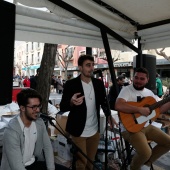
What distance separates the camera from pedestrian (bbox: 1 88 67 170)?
161cm

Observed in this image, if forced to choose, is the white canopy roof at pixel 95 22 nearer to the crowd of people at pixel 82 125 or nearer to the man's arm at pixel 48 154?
the crowd of people at pixel 82 125

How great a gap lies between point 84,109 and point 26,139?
2.21 feet

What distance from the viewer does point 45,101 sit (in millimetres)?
4180

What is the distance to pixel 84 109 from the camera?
7.07 ft

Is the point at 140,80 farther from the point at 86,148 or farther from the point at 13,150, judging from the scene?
the point at 13,150

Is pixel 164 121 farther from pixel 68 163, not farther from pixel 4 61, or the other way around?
pixel 4 61

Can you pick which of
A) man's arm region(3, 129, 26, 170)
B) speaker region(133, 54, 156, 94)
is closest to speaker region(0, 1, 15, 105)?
man's arm region(3, 129, 26, 170)

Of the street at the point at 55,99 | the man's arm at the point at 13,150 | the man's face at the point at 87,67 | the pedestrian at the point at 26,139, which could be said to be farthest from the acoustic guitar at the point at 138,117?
the street at the point at 55,99

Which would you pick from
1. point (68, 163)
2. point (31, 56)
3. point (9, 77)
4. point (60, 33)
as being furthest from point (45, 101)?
point (31, 56)

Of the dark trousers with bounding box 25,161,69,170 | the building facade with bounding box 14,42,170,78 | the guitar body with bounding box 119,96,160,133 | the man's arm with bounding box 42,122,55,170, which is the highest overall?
the building facade with bounding box 14,42,170,78

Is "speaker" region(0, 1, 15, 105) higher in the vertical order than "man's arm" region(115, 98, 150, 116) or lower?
higher

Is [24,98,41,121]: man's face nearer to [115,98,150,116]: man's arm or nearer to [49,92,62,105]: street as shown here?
[115,98,150,116]: man's arm

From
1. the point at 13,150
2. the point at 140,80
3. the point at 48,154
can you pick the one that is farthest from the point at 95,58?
the point at 13,150

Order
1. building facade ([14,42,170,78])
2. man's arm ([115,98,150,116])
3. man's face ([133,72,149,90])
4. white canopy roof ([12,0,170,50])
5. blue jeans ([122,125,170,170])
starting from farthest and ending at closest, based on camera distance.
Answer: building facade ([14,42,170,78]) → man's face ([133,72,149,90]) → man's arm ([115,98,150,116]) → blue jeans ([122,125,170,170]) → white canopy roof ([12,0,170,50])
